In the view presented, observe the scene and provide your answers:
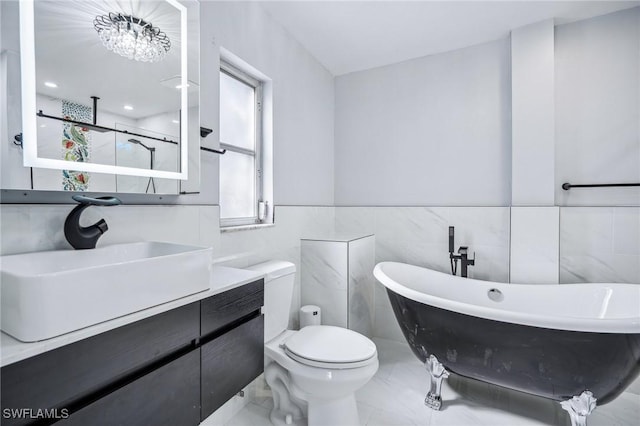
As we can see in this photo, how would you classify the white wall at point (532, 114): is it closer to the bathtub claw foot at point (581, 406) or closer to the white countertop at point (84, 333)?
the bathtub claw foot at point (581, 406)

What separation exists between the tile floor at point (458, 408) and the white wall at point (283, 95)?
1427 millimetres

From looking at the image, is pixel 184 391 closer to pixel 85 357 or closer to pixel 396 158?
pixel 85 357

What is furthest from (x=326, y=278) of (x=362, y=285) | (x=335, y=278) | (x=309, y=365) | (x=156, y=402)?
(x=156, y=402)

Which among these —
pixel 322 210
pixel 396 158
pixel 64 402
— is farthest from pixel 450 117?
pixel 64 402

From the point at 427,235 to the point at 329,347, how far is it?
1508mm

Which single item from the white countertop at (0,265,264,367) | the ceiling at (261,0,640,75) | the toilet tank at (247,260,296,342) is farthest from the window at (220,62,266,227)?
Result: the white countertop at (0,265,264,367)

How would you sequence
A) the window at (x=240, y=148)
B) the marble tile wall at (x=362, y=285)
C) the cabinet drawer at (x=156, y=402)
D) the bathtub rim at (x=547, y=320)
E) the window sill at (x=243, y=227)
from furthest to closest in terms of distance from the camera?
the marble tile wall at (x=362, y=285)
the window at (x=240, y=148)
the window sill at (x=243, y=227)
the bathtub rim at (x=547, y=320)
the cabinet drawer at (x=156, y=402)

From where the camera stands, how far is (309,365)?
1.51 metres

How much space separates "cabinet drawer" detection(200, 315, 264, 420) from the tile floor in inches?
27.3

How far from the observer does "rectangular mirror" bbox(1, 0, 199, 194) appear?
3.12 feet

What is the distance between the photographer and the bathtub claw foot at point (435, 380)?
6.03 ft

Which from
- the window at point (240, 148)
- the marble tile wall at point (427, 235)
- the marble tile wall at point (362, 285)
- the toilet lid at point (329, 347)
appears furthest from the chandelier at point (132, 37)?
the marble tile wall at point (427, 235)

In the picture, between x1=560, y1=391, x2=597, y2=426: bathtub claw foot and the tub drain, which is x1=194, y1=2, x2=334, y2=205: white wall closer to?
the tub drain

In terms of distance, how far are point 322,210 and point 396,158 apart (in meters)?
0.85
